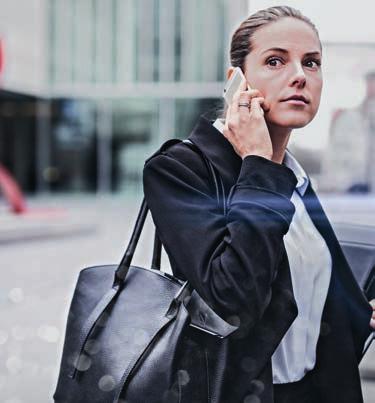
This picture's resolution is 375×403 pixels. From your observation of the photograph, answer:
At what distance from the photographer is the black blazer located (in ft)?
4.32

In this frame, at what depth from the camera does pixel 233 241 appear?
1313mm

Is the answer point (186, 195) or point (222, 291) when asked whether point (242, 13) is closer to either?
point (186, 195)

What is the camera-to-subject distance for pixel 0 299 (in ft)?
20.8

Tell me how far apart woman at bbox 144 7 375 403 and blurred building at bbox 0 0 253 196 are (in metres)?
21.6

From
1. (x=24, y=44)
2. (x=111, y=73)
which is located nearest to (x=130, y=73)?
(x=111, y=73)

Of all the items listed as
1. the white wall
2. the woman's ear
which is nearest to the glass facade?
the white wall

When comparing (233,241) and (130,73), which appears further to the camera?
(130,73)

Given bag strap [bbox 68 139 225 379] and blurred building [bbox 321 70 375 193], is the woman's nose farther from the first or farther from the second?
blurred building [bbox 321 70 375 193]

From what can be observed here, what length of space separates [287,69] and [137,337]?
2.20 ft

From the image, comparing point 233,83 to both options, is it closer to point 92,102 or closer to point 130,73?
point 130,73

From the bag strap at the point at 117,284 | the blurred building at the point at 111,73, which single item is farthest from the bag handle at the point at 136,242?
the blurred building at the point at 111,73

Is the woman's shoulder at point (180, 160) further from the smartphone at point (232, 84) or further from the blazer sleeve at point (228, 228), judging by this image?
the smartphone at point (232, 84)

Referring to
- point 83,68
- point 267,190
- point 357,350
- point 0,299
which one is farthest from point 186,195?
→ point 83,68

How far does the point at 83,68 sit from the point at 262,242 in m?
24.8
